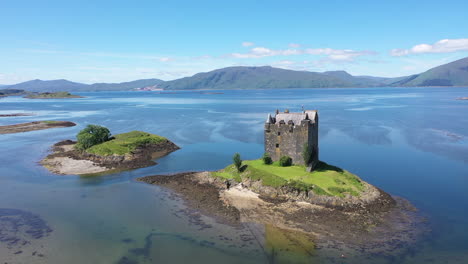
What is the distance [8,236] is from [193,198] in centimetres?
2044

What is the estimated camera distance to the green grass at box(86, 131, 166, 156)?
6675cm

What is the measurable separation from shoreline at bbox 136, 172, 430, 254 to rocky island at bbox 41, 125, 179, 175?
19744 millimetres

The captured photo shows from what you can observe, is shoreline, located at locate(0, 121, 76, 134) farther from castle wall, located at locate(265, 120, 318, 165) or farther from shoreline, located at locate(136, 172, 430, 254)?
castle wall, located at locate(265, 120, 318, 165)

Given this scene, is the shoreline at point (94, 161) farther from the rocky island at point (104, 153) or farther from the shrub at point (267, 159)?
the shrub at point (267, 159)

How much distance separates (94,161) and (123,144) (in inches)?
313

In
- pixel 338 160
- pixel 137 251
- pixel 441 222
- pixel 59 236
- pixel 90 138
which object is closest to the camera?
pixel 137 251

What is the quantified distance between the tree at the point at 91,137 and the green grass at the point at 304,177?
34.3 meters

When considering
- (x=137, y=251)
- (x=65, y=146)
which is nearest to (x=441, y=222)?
(x=137, y=251)

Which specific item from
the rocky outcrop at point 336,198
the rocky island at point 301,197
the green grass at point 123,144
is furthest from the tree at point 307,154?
the green grass at point 123,144

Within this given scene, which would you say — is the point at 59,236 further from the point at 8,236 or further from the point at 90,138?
the point at 90,138

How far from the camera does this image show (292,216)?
37.5 metres

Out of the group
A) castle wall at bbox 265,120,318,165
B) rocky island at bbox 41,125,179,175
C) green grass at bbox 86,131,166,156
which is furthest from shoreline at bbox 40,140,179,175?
castle wall at bbox 265,120,318,165

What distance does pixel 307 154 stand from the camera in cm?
4712

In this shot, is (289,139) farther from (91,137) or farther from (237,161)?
(91,137)
